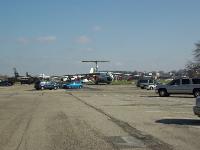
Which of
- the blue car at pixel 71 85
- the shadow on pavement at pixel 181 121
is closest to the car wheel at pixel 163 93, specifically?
the shadow on pavement at pixel 181 121

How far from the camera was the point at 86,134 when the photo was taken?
14805 millimetres

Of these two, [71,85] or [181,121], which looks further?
[71,85]

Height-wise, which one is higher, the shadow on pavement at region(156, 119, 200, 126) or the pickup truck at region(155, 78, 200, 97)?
the pickup truck at region(155, 78, 200, 97)

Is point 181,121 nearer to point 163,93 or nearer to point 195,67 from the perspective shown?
point 163,93

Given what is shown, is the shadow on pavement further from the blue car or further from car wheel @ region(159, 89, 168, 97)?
the blue car

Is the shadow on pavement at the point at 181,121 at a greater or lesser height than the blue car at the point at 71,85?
lesser

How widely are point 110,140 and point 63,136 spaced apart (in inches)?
67.2

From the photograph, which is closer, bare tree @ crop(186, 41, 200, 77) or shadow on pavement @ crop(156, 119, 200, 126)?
shadow on pavement @ crop(156, 119, 200, 126)

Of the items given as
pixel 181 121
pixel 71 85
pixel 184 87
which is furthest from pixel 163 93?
pixel 71 85

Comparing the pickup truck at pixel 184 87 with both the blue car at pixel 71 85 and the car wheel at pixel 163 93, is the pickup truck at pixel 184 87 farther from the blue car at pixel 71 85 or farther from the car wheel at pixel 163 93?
the blue car at pixel 71 85

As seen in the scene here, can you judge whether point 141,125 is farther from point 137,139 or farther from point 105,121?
point 137,139

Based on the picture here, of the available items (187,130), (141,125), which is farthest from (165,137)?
(141,125)

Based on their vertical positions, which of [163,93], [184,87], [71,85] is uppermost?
[184,87]

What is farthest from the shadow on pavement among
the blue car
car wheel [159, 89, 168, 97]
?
the blue car
